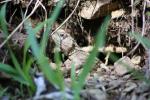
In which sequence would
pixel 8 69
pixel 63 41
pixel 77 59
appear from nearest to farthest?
pixel 8 69 → pixel 77 59 → pixel 63 41

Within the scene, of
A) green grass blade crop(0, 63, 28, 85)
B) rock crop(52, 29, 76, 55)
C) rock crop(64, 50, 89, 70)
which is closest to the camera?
green grass blade crop(0, 63, 28, 85)

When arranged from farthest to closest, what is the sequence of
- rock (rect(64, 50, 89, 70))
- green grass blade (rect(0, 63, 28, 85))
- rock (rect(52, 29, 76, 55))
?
1. rock (rect(52, 29, 76, 55))
2. rock (rect(64, 50, 89, 70))
3. green grass blade (rect(0, 63, 28, 85))

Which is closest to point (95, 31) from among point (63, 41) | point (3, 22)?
point (63, 41)

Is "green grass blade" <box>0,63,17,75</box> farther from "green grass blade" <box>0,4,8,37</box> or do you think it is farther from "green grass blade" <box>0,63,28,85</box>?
"green grass blade" <box>0,4,8,37</box>

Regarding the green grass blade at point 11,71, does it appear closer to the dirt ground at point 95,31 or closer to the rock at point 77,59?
the dirt ground at point 95,31

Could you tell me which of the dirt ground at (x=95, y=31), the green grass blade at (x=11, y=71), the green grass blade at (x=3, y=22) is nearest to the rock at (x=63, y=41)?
the dirt ground at (x=95, y=31)

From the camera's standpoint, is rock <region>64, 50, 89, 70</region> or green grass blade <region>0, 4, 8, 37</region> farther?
rock <region>64, 50, 89, 70</region>

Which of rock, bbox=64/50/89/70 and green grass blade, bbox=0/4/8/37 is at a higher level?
green grass blade, bbox=0/4/8/37

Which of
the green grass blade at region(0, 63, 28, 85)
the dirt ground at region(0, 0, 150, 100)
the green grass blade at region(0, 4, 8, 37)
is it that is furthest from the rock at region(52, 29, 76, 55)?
the green grass blade at region(0, 63, 28, 85)

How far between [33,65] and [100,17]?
583 millimetres

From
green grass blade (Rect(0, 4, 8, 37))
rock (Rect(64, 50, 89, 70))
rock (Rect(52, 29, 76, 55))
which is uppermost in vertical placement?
green grass blade (Rect(0, 4, 8, 37))

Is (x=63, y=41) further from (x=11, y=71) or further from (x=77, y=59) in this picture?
(x=11, y=71)

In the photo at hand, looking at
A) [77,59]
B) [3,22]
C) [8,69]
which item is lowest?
[77,59]

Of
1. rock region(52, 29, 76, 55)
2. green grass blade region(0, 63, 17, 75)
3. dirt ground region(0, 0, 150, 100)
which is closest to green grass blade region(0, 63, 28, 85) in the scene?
green grass blade region(0, 63, 17, 75)
